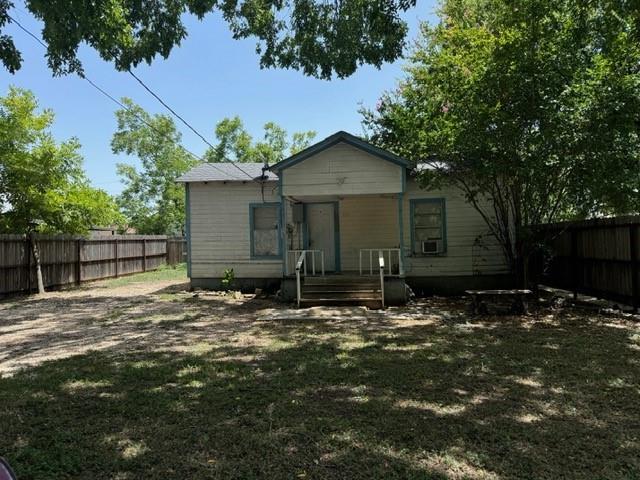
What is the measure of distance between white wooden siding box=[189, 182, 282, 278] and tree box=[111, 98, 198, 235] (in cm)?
2411

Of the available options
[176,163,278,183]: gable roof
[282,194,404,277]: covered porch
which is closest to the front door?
[282,194,404,277]: covered porch

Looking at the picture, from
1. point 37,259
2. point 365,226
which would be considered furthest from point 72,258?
point 365,226

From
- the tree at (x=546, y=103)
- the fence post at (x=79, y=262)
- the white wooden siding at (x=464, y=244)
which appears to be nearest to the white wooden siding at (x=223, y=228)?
the white wooden siding at (x=464, y=244)

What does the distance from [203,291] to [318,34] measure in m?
8.08

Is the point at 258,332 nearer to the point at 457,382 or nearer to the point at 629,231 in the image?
the point at 457,382

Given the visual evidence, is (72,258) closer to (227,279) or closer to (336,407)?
(227,279)

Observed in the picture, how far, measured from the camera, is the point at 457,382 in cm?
487

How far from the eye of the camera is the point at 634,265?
8.23 metres

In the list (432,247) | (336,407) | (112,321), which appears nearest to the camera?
(336,407)

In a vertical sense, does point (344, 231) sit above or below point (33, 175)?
below

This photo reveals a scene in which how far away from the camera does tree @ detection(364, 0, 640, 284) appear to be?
315 inches

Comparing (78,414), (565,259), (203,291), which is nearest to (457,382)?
(78,414)

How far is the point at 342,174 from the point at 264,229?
11.5 feet

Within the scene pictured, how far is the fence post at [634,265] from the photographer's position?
8188mm
